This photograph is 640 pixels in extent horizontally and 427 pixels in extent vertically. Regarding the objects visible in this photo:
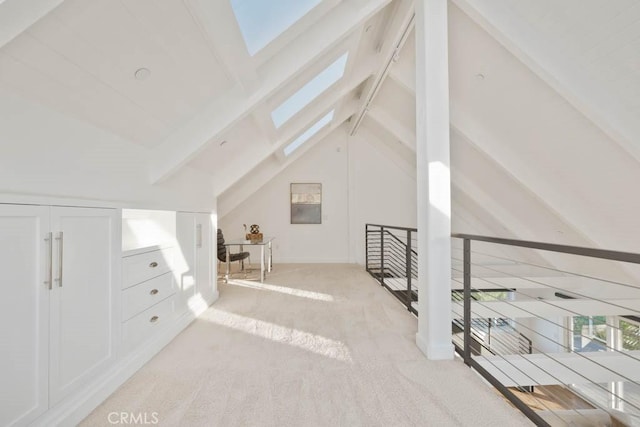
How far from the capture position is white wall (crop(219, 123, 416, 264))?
6617mm

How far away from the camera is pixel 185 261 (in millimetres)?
2879

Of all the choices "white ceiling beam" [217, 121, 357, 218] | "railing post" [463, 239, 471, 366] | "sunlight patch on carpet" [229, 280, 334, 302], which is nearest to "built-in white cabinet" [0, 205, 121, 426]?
"railing post" [463, 239, 471, 366]

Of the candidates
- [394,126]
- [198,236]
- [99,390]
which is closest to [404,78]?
[394,126]

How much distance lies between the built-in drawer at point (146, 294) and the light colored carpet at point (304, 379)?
0.36 metres

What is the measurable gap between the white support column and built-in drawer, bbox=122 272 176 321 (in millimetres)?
1944

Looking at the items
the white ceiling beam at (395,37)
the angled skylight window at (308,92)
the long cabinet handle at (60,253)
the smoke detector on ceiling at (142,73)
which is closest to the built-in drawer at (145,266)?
the long cabinet handle at (60,253)

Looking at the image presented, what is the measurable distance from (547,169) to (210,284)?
382 cm

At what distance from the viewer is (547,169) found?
3.30m

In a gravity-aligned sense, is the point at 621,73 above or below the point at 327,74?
below

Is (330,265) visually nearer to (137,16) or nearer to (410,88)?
(410,88)

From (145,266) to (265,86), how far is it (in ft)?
5.26

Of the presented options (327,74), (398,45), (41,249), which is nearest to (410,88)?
(398,45)

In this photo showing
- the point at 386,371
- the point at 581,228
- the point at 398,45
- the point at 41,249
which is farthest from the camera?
the point at 581,228

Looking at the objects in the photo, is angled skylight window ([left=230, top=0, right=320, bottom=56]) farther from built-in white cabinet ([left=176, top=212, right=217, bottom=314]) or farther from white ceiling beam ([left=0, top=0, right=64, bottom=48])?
built-in white cabinet ([left=176, top=212, right=217, bottom=314])
